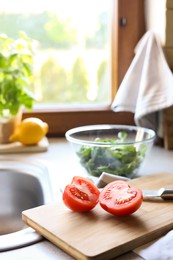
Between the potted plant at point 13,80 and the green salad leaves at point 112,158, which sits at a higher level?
the potted plant at point 13,80

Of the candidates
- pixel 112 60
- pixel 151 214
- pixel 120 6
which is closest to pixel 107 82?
pixel 112 60

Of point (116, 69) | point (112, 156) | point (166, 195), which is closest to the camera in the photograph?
point (166, 195)

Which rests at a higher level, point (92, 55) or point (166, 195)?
point (92, 55)

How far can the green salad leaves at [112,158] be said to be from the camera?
0.83 m

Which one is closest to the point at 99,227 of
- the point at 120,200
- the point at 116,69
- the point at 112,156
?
the point at 120,200

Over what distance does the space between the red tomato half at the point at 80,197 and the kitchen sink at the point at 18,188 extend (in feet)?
0.81

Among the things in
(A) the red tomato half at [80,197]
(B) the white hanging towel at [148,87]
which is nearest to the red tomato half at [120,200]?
(A) the red tomato half at [80,197]

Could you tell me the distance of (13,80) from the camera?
1074mm

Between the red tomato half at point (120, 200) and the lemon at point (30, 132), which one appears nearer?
the red tomato half at point (120, 200)

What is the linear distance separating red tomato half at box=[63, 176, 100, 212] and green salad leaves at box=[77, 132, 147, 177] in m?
0.20

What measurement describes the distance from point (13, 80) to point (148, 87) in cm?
38

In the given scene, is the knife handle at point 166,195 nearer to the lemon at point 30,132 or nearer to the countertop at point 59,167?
the countertop at point 59,167

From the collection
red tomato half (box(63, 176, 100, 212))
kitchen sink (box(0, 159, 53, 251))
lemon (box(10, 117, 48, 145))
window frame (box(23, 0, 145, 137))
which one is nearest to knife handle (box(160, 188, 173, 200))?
red tomato half (box(63, 176, 100, 212))

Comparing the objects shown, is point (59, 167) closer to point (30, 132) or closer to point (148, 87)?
point (30, 132)
